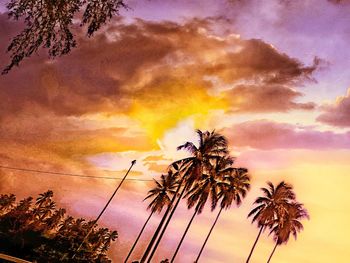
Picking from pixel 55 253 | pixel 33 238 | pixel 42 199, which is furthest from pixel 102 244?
Result: pixel 55 253

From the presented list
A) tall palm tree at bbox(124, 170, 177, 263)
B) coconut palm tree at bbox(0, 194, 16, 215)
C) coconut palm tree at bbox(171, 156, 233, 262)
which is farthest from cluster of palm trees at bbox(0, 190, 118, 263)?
coconut palm tree at bbox(171, 156, 233, 262)

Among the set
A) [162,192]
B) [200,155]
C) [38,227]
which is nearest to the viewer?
[200,155]

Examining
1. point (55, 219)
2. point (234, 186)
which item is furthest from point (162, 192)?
point (55, 219)

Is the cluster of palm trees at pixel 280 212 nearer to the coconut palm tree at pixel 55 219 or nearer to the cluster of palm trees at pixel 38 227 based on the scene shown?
the cluster of palm trees at pixel 38 227

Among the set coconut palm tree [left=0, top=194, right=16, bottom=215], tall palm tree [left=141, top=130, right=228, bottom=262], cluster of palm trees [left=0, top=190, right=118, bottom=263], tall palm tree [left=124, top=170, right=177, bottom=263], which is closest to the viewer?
tall palm tree [left=141, top=130, right=228, bottom=262]

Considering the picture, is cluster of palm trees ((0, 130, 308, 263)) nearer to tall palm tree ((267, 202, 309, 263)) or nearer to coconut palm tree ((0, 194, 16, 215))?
tall palm tree ((267, 202, 309, 263))

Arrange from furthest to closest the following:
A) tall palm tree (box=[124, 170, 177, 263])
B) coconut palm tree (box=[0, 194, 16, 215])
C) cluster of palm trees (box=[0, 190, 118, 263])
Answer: coconut palm tree (box=[0, 194, 16, 215])
cluster of palm trees (box=[0, 190, 118, 263])
tall palm tree (box=[124, 170, 177, 263])

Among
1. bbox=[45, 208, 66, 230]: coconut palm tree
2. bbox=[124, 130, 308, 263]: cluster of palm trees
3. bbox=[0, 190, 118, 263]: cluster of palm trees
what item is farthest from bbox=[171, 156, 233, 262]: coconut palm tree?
bbox=[45, 208, 66, 230]: coconut palm tree

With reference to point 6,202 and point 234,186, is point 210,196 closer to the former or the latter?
point 234,186

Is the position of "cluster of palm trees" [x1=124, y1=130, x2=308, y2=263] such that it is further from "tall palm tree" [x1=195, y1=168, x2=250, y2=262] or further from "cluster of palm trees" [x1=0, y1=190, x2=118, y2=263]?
"cluster of palm trees" [x1=0, y1=190, x2=118, y2=263]

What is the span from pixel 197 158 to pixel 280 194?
1736cm

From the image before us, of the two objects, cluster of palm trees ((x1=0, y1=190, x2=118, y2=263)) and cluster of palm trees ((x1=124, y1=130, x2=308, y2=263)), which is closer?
cluster of palm trees ((x1=124, y1=130, x2=308, y2=263))

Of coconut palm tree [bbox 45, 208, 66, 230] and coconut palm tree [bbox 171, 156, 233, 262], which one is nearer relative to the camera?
coconut palm tree [bbox 171, 156, 233, 262]

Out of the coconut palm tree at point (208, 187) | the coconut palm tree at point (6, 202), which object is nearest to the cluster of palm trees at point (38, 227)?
the coconut palm tree at point (6, 202)
